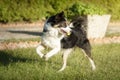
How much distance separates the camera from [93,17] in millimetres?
15922

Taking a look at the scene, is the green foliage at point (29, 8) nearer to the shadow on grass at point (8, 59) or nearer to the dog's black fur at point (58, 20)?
the shadow on grass at point (8, 59)

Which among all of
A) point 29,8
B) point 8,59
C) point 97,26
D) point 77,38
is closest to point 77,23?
point 77,38

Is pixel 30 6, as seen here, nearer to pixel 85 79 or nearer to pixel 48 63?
pixel 48 63

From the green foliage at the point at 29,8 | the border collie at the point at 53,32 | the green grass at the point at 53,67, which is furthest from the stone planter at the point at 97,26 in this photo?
the border collie at the point at 53,32

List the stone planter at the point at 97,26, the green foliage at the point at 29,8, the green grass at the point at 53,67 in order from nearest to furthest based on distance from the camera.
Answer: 1. the green grass at the point at 53,67
2. the stone planter at the point at 97,26
3. the green foliage at the point at 29,8

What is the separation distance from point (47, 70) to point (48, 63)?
928mm

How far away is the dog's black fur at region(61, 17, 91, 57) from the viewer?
9.67m

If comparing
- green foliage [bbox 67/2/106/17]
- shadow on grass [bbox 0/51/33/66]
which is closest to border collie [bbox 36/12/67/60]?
shadow on grass [bbox 0/51/33/66]

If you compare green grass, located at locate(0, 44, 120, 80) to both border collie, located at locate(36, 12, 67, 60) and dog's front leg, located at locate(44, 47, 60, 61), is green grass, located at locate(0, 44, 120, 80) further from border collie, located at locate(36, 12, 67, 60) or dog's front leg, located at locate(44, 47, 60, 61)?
border collie, located at locate(36, 12, 67, 60)

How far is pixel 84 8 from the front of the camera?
1571 cm

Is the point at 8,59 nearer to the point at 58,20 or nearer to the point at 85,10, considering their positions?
the point at 58,20

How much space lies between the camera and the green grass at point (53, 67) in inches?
350

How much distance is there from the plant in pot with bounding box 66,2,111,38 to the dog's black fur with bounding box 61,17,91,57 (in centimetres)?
566

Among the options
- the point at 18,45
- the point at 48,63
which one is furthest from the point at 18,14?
the point at 48,63
